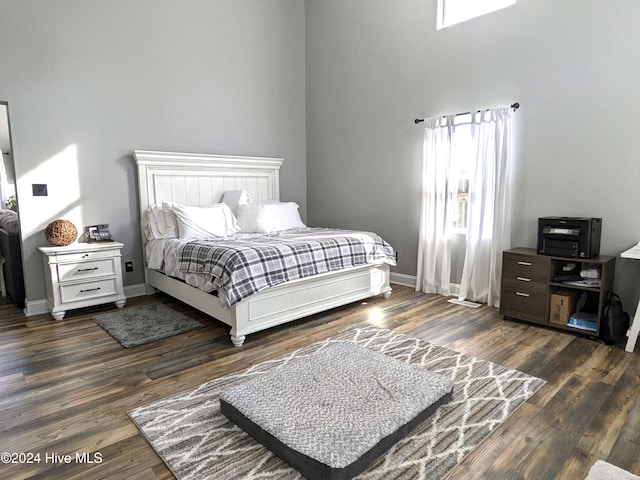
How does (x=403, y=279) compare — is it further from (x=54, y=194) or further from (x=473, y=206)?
(x=54, y=194)

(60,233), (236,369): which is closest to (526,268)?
(236,369)

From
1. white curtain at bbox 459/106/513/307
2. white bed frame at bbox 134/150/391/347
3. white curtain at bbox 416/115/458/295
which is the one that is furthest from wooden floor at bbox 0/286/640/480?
white curtain at bbox 416/115/458/295

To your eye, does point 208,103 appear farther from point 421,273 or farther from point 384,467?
point 384,467

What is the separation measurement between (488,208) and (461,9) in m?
2.10

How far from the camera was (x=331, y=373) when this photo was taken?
88.0 inches

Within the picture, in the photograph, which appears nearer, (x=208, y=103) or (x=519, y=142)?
(x=519, y=142)

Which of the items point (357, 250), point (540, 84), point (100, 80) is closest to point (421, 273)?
point (357, 250)

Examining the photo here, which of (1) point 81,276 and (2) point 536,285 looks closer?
(2) point 536,285

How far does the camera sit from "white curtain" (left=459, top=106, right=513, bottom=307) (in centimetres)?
365

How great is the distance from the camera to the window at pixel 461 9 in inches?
149

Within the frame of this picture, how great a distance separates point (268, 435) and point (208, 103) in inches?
158

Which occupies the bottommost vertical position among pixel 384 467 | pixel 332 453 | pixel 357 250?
pixel 384 467

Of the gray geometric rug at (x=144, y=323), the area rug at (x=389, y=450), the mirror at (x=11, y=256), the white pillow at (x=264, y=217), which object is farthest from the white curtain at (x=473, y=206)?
the mirror at (x=11, y=256)

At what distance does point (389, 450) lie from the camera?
175 cm
